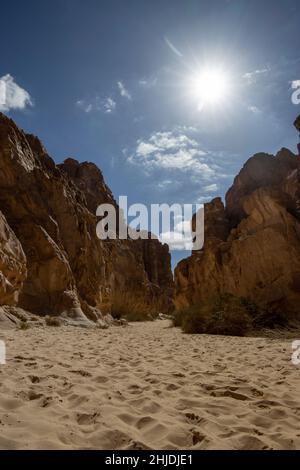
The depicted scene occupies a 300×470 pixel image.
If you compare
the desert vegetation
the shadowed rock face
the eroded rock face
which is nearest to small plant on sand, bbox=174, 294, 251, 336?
the desert vegetation

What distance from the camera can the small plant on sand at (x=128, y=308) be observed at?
38.6 m

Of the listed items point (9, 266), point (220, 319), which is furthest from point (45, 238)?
point (220, 319)

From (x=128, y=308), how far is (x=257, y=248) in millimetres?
28036

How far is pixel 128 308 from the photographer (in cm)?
4372

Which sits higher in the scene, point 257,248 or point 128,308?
point 257,248

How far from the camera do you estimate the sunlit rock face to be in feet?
55.6

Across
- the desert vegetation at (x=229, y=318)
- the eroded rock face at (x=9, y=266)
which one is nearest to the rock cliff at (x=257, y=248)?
the desert vegetation at (x=229, y=318)

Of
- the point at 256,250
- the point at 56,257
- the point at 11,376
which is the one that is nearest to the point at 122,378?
the point at 11,376

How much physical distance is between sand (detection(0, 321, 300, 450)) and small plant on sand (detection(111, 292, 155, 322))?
33629mm

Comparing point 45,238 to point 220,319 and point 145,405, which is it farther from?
point 145,405

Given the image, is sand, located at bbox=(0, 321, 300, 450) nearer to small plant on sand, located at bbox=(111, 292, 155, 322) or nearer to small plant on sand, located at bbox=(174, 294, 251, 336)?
small plant on sand, located at bbox=(174, 294, 251, 336)

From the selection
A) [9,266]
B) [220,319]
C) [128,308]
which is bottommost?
[128,308]

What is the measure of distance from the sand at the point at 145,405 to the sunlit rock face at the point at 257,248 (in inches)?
471

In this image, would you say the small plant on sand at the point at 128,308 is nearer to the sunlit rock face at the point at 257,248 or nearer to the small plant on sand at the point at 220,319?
the sunlit rock face at the point at 257,248
